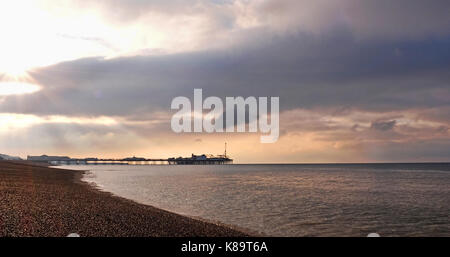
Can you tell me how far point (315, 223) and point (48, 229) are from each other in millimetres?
18423

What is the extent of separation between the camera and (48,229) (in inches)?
635

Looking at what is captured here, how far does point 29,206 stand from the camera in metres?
22.3

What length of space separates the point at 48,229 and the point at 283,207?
23766 mm

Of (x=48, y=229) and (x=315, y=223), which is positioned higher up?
(x=48, y=229)
